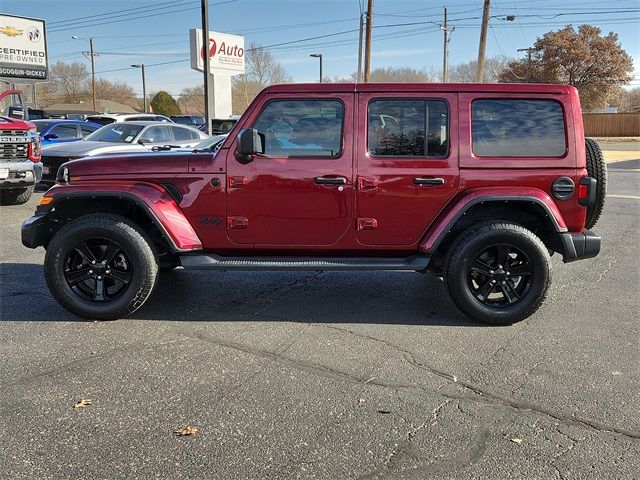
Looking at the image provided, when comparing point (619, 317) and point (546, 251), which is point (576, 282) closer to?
point (619, 317)

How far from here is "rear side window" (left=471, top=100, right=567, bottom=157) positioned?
4.49 meters

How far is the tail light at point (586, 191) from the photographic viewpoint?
443 centimetres

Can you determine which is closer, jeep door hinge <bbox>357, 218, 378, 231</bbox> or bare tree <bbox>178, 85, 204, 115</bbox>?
jeep door hinge <bbox>357, 218, 378, 231</bbox>

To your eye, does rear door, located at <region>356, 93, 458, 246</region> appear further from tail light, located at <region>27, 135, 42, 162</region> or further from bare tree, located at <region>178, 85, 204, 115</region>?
bare tree, located at <region>178, 85, 204, 115</region>

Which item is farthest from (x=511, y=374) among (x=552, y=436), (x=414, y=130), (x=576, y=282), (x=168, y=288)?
(x=168, y=288)

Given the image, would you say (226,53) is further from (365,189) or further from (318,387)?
(318,387)

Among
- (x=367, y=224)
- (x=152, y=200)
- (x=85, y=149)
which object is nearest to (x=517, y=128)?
(x=367, y=224)

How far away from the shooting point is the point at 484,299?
4.61 m

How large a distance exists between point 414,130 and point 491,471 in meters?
2.78

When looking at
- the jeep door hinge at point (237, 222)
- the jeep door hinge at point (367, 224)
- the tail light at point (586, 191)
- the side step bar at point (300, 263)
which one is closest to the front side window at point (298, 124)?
the jeep door hinge at point (237, 222)

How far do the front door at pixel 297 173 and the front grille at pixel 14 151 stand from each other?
22.3 ft

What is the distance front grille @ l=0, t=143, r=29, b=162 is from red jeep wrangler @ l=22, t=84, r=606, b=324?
580cm

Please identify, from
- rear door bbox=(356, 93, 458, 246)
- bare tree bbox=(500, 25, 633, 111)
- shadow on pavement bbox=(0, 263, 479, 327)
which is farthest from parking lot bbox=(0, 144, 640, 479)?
bare tree bbox=(500, 25, 633, 111)

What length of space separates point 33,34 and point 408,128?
91.8 feet
